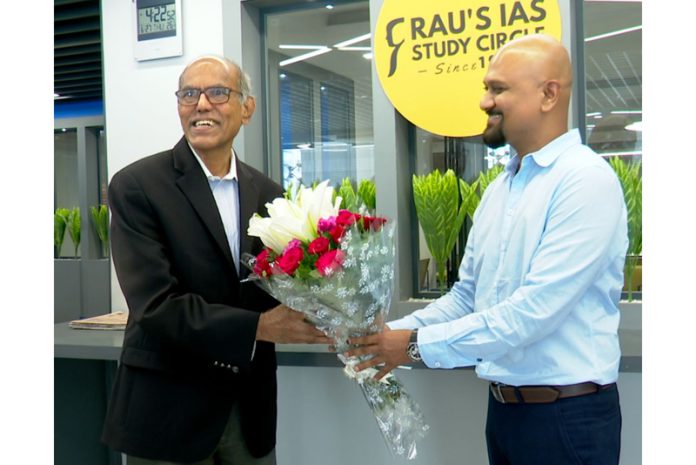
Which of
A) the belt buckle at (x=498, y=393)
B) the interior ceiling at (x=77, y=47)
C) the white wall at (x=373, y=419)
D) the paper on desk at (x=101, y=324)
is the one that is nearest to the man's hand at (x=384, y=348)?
the belt buckle at (x=498, y=393)

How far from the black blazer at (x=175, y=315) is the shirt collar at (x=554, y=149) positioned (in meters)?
0.80

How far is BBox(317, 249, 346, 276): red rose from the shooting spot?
167cm

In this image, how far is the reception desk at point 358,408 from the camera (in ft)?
8.28

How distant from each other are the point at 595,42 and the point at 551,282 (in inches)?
81.7

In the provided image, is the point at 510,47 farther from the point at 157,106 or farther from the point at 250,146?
the point at 157,106

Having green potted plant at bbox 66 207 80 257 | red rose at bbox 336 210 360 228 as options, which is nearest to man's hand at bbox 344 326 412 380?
red rose at bbox 336 210 360 228

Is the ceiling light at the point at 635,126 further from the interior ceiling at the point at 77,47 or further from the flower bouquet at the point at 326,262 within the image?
the interior ceiling at the point at 77,47

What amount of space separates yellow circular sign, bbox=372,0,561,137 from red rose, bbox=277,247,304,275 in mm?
1843

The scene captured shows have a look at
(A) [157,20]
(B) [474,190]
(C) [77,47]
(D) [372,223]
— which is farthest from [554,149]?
(C) [77,47]

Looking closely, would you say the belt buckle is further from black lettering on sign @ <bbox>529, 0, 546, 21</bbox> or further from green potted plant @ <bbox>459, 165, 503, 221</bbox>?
black lettering on sign @ <bbox>529, 0, 546, 21</bbox>

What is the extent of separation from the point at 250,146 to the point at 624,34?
6.75 ft

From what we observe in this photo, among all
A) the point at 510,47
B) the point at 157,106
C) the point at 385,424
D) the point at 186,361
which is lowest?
the point at 385,424
